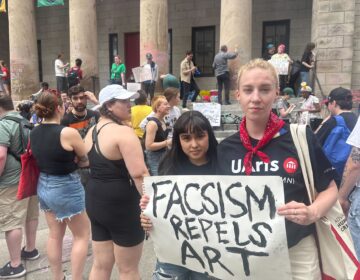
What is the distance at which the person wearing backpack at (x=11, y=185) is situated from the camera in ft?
12.6

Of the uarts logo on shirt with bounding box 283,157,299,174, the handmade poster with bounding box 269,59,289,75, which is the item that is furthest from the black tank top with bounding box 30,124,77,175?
the handmade poster with bounding box 269,59,289,75

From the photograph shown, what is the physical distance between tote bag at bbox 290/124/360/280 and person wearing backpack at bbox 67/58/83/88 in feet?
40.6

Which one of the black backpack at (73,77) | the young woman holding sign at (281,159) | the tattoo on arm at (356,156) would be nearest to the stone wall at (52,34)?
the black backpack at (73,77)

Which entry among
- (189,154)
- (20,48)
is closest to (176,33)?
(20,48)

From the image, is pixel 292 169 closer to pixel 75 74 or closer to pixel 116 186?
pixel 116 186

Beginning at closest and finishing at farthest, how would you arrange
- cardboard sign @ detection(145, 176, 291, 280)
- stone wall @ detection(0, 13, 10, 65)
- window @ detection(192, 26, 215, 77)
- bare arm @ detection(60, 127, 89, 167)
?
cardboard sign @ detection(145, 176, 291, 280), bare arm @ detection(60, 127, 89, 167), window @ detection(192, 26, 215, 77), stone wall @ detection(0, 13, 10, 65)

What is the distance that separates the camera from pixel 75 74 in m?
13.4

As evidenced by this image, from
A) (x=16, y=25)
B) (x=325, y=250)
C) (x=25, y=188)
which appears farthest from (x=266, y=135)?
(x=16, y=25)

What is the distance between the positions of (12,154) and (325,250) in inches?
126

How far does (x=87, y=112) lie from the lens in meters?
4.77

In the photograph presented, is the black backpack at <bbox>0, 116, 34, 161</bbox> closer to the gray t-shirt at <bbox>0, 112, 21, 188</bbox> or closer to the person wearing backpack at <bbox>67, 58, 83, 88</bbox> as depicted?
the gray t-shirt at <bbox>0, 112, 21, 188</bbox>

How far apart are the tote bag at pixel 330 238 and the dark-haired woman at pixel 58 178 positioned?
84.1 inches

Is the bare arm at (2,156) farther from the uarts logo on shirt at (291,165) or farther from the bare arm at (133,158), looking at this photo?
the uarts logo on shirt at (291,165)

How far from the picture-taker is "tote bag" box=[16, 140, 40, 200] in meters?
3.63
